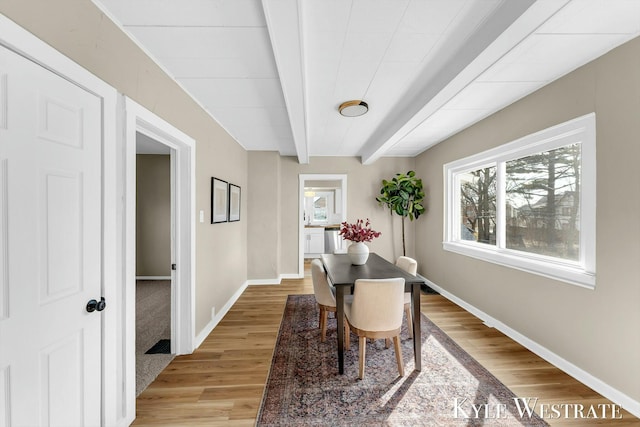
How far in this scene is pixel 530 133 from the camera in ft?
8.29

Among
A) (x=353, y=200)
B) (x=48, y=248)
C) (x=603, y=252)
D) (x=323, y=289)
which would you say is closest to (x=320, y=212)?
(x=353, y=200)

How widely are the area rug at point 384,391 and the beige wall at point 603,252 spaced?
690 millimetres

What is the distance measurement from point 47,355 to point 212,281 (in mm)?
1956

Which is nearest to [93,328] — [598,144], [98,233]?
[98,233]

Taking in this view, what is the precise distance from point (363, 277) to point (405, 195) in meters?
2.80

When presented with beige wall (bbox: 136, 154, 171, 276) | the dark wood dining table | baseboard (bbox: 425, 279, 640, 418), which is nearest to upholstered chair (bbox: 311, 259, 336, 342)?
the dark wood dining table

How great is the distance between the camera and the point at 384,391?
1977 mm

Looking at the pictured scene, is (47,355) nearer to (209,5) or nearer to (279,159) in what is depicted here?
(209,5)

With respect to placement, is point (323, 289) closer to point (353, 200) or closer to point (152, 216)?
point (353, 200)

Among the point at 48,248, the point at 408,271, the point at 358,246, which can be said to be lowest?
the point at 408,271

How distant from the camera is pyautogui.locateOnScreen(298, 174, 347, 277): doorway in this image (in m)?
5.18

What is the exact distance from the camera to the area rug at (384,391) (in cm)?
173

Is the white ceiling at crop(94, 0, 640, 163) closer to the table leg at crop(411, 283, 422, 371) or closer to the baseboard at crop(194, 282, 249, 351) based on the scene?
the table leg at crop(411, 283, 422, 371)

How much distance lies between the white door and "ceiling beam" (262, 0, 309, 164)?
3.34ft
